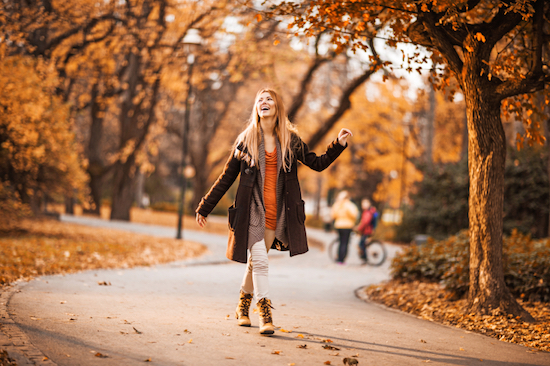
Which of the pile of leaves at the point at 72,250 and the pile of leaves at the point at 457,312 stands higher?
the pile of leaves at the point at 457,312

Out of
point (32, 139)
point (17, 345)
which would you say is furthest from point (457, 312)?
point (32, 139)

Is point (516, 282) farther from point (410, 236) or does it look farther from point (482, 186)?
point (410, 236)

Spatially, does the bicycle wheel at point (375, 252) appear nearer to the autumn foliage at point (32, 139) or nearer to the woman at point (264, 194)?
the autumn foliage at point (32, 139)

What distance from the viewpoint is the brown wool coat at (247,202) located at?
5406 millimetres

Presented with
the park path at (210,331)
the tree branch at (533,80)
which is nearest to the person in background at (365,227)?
the park path at (210,331)

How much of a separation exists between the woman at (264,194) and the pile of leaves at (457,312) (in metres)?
2.40

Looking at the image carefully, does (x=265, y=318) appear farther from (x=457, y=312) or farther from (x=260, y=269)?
(x=457, y=312)

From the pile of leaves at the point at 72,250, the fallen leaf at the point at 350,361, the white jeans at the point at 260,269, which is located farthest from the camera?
the pile of leaves at the point at 72,250

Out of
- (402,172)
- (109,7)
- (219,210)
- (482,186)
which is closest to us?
(482,186)

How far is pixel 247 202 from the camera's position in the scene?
17.8 ft

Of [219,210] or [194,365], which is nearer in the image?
[194,365]

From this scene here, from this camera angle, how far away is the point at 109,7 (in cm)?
1908

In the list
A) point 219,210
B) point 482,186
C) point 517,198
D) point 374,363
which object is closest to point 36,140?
point 482,186

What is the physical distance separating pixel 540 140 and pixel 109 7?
15073 mm
